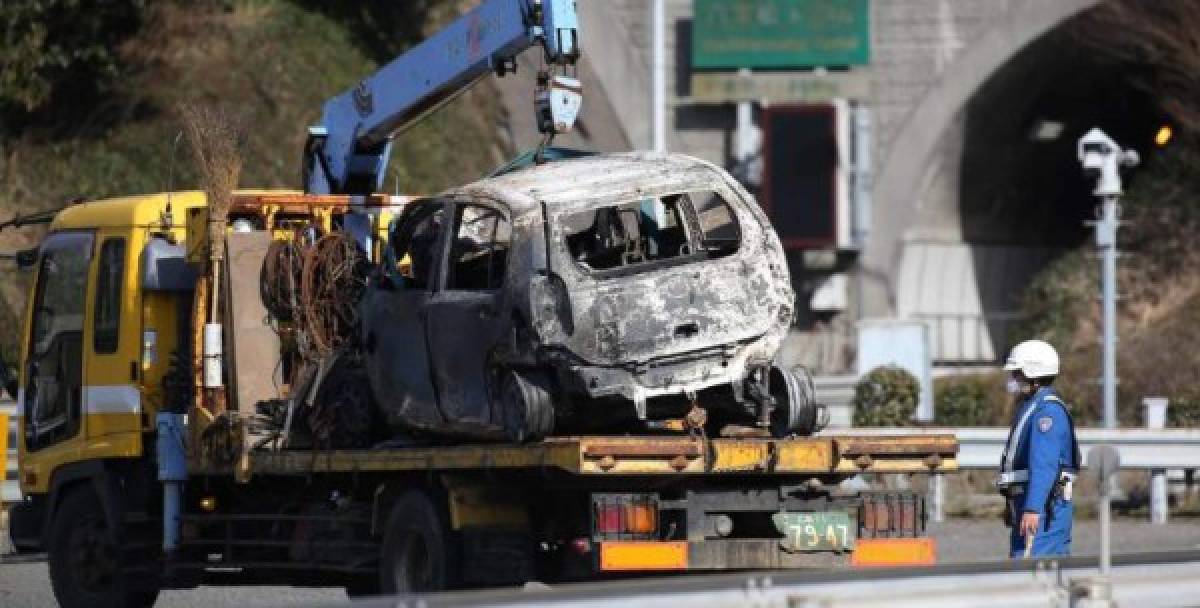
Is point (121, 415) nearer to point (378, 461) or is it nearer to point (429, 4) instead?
point (378, 461)

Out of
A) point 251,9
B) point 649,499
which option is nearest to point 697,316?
point 649,499

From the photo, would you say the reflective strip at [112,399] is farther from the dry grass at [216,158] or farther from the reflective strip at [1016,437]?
the reflective strip at [1016,437]

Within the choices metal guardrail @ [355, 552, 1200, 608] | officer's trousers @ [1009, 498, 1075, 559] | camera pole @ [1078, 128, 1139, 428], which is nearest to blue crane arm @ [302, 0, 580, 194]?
officer's trousers @ [1009, 498, 1075, 559]

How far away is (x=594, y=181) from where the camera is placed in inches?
575

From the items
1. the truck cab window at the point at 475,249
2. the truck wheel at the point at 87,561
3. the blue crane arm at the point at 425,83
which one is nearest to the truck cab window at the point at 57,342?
the truck wheel at the point at 87,561

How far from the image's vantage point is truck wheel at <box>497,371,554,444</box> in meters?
13.8

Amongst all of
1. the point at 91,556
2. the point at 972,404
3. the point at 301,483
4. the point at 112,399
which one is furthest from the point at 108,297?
the point at 972,404

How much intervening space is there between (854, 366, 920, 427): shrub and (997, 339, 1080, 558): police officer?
1793 cm

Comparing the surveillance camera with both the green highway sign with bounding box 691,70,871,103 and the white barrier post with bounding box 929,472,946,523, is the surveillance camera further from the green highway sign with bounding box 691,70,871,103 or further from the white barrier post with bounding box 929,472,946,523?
the green highway sign with bounding box 691,70,871,103

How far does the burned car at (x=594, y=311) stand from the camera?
14031 mm

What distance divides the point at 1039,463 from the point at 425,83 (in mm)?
5919

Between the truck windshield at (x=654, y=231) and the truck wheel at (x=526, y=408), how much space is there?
0.81m

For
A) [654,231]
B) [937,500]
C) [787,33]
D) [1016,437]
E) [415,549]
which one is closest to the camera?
[1016,437]

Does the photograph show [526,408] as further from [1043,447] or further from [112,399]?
[112,399]
